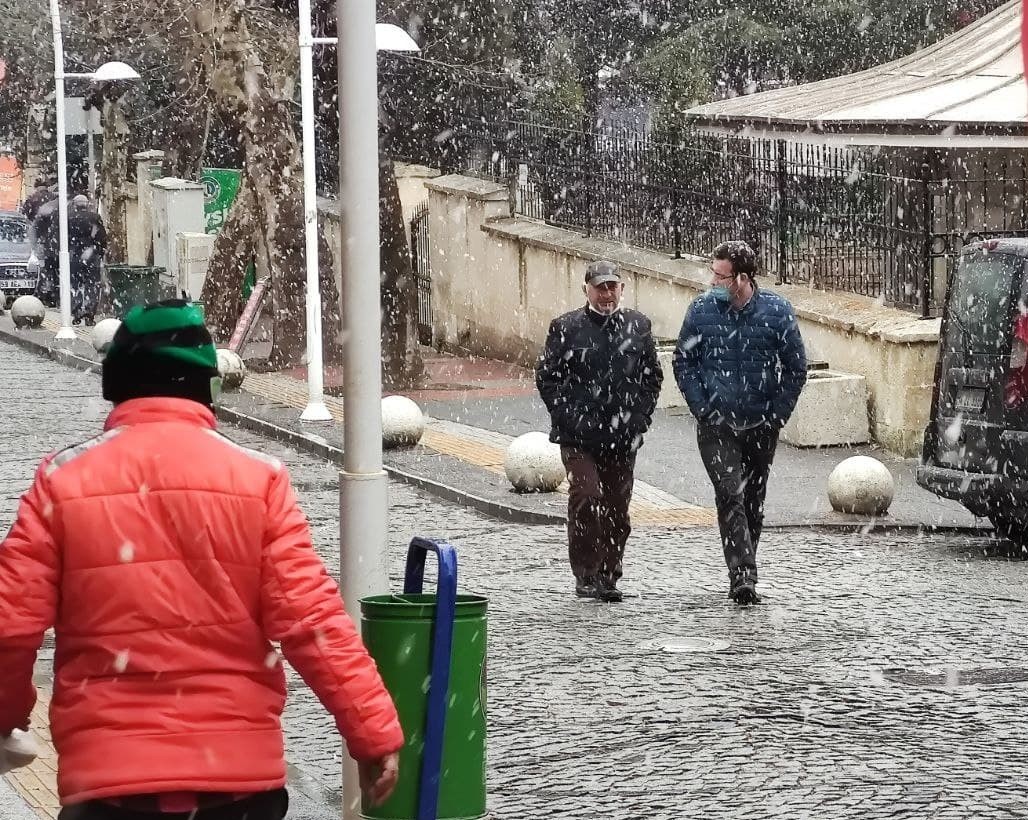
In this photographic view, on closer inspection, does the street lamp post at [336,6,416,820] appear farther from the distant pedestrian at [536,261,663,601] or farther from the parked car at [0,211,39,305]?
the parked car at [0,211,39,305]

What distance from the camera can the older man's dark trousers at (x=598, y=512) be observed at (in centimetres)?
1080

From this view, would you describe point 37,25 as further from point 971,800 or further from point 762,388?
point 971,800

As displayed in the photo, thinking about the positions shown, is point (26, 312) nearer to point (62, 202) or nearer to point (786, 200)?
point (62, 202)

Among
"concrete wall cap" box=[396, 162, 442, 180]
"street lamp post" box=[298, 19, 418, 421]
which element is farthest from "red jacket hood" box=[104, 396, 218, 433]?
"concrete wall cap" box=[396, 162, 442, 180]

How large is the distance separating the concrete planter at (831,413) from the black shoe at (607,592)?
6406 mm

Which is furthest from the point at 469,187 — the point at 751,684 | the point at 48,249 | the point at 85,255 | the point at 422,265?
the point at 751,684

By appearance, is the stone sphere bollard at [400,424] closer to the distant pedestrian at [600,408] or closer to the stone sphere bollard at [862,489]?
the stone sphere bollard at [862,489]

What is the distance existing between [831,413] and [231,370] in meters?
7.24

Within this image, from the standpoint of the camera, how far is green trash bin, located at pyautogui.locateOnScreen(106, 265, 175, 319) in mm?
30875

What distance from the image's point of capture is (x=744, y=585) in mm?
10602

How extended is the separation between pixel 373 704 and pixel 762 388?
268 inches

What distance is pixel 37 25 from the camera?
4372cm

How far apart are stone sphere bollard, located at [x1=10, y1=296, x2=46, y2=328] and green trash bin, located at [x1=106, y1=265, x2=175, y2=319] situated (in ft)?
3.81

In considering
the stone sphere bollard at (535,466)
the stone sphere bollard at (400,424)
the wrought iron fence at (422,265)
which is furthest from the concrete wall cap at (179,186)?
the stone sphere bollard at (535,466)
